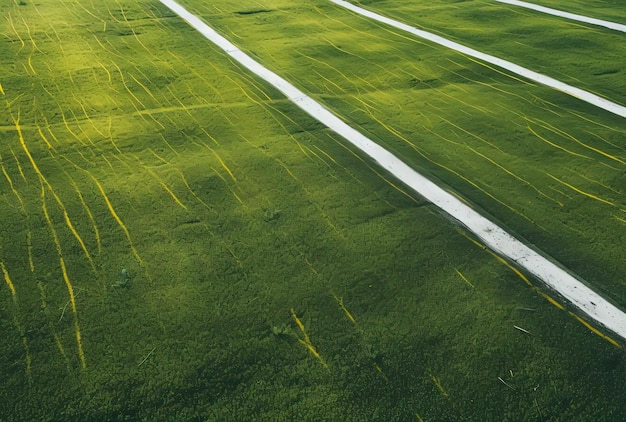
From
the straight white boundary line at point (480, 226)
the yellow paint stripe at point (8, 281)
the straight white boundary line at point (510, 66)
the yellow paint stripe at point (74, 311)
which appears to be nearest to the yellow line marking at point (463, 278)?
the straight white boundary line at point (480, 226)

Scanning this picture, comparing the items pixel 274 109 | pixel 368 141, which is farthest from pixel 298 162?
pixel 274 109

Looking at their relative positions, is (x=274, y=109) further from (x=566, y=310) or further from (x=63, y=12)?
(x=63, y=12)

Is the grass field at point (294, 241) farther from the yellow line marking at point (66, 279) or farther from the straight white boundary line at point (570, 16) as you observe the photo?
the straight white boundary line at point (570, 16)

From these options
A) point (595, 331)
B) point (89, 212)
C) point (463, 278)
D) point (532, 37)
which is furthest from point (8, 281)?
point (532, 37)

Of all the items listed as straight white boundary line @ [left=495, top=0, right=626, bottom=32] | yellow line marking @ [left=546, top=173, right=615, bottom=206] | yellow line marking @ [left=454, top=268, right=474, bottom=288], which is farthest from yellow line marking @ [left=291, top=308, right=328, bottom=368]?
straight white boundary line @ [left=495, top=0, right=626, bottom=32]

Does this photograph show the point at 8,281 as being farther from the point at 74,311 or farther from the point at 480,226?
the point at 480,226

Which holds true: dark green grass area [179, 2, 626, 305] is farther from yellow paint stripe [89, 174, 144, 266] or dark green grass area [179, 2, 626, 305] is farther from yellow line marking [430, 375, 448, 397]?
yellow paint stripe [89, 174, 144, 266]
